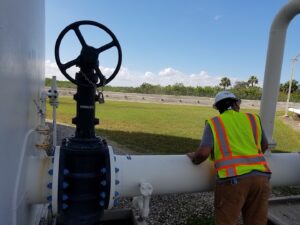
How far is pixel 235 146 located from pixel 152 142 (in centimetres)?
647

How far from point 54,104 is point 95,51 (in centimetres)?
139

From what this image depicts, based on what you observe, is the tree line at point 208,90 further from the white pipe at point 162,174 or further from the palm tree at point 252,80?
the white pipe at point 162,174

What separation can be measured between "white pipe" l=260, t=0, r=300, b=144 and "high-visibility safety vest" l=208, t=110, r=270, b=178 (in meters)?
0.34

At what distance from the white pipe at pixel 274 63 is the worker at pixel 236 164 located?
317 mm

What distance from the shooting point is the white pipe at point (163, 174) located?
6.89 feet

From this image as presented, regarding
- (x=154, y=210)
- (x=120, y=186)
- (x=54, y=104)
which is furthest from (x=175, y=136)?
(x=120, y=186)

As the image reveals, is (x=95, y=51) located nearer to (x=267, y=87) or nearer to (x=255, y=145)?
(x=255, y=145)

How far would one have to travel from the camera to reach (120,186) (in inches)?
81.8

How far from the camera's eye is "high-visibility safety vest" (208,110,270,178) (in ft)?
7.48

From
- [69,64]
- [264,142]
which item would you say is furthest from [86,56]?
[264,142]

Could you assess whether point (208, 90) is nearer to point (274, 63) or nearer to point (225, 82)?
point (225, 82)

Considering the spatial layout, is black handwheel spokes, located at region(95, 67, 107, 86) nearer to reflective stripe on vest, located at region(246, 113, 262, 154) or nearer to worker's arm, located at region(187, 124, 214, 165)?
worker's arm, located at region(187, 124, 214, 165)

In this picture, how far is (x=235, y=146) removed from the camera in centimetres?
231

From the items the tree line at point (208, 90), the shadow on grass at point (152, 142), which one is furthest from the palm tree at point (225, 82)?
the shadow on grass at point (152, 142)
